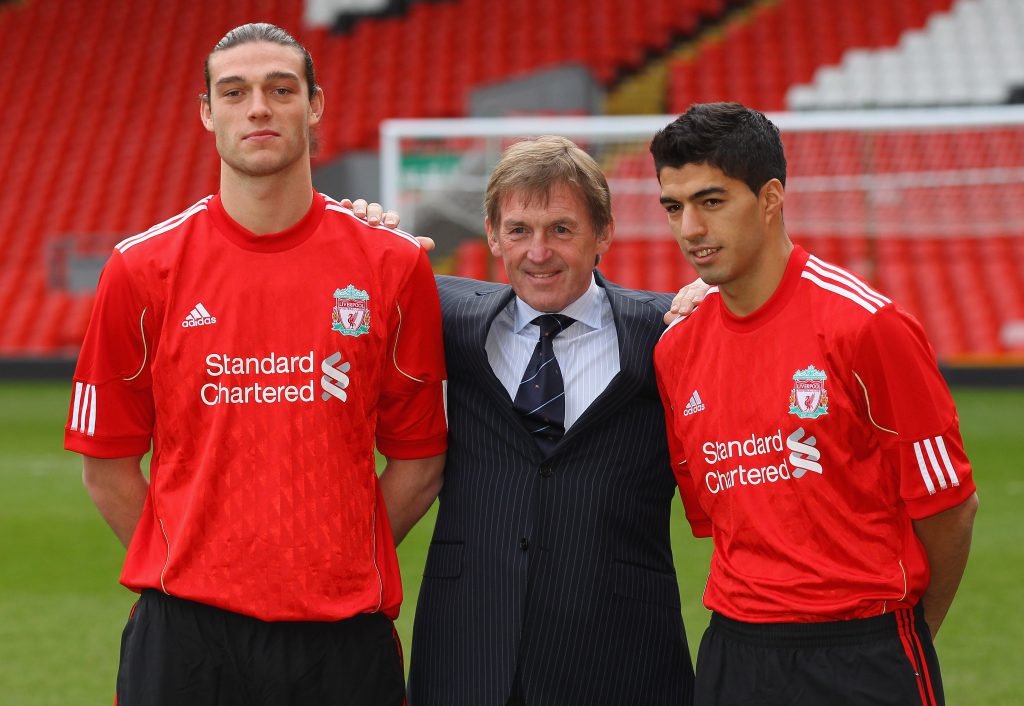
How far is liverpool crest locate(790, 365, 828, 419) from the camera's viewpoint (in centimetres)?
224

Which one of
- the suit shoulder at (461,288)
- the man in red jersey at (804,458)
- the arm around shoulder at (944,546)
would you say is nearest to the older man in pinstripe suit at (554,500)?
the suit shoulder at (461,288)

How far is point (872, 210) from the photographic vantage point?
11.3 m

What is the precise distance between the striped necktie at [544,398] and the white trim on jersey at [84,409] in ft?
2.65

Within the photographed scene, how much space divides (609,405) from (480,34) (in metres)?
14.0

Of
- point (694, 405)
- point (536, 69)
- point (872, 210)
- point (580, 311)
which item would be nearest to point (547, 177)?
point (580, 311)

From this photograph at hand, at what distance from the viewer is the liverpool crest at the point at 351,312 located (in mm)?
2463

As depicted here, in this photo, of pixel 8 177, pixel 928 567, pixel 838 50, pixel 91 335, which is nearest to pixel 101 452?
pixel 91 335

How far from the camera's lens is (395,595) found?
2.51 meters

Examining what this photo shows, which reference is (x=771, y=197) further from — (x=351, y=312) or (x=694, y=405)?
(x=351, y=312)

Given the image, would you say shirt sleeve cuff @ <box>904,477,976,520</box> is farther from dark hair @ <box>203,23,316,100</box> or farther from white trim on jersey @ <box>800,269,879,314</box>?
dark hair @ <box>203,23,316,100</box>

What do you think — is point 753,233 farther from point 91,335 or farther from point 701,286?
point 91,335

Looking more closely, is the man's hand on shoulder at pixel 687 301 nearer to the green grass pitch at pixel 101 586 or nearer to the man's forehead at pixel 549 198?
the man's forehead at pixel 549 198

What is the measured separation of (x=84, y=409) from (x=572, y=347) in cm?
96

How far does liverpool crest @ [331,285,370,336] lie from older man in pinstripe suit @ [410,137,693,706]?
10.8 inches
